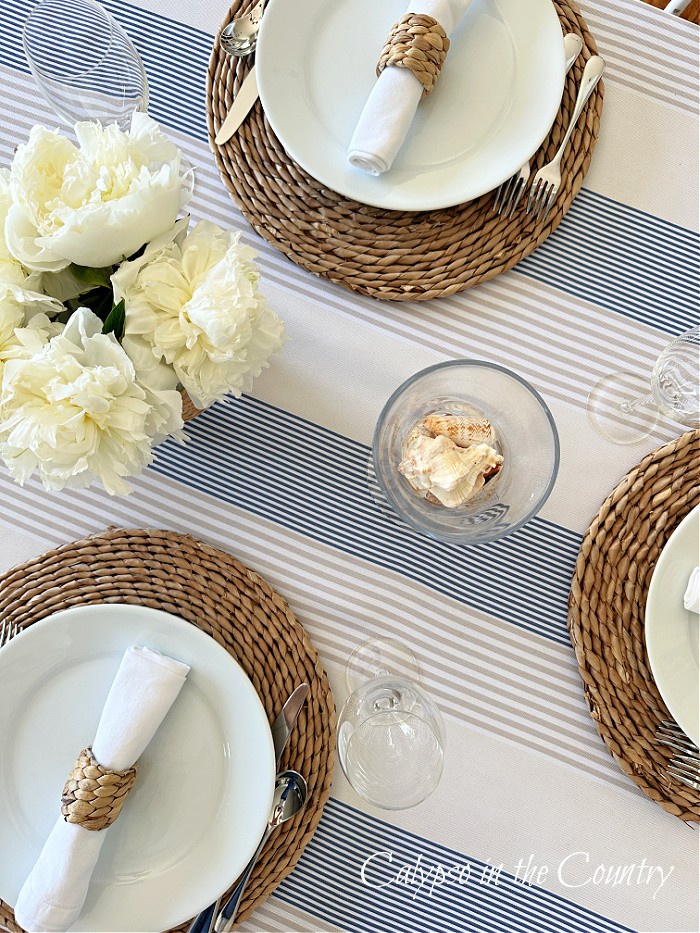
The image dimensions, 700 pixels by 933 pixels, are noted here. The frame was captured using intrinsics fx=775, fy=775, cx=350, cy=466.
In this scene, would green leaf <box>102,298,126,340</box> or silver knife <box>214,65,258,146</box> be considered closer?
green leaf <box>102,298,126,340</box>

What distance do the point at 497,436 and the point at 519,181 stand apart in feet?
0.91

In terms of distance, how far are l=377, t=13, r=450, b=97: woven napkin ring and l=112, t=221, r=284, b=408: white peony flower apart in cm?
33

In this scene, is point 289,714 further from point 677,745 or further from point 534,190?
point 534,190

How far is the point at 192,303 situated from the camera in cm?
54

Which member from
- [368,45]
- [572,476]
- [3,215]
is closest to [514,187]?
[368,45]

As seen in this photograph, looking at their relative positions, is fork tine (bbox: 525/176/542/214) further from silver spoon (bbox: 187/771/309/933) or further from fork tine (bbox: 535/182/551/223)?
silver spoon (bbox: 187/771/309/933)

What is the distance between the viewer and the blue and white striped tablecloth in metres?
0.85

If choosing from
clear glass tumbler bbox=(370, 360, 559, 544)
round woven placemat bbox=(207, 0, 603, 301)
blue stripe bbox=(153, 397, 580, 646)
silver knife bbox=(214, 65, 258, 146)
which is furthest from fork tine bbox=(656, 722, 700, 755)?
silver knife bbox=(214, 65, 258, 146)

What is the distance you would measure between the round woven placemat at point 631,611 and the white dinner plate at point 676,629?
1.3 inches

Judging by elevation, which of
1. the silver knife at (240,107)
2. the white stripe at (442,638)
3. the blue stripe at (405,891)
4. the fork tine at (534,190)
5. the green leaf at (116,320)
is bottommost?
the blue stripe at (405,891)

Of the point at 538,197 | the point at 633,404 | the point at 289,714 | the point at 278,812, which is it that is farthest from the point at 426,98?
the point at 278,812

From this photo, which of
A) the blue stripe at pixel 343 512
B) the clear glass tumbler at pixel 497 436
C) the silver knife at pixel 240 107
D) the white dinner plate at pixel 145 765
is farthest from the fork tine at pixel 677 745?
the silver knife at pixel 240 107

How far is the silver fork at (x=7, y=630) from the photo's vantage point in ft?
2.71

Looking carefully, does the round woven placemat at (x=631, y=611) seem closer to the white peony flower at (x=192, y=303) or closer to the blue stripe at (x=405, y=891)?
the blue stripe at (x=405, y=891)
